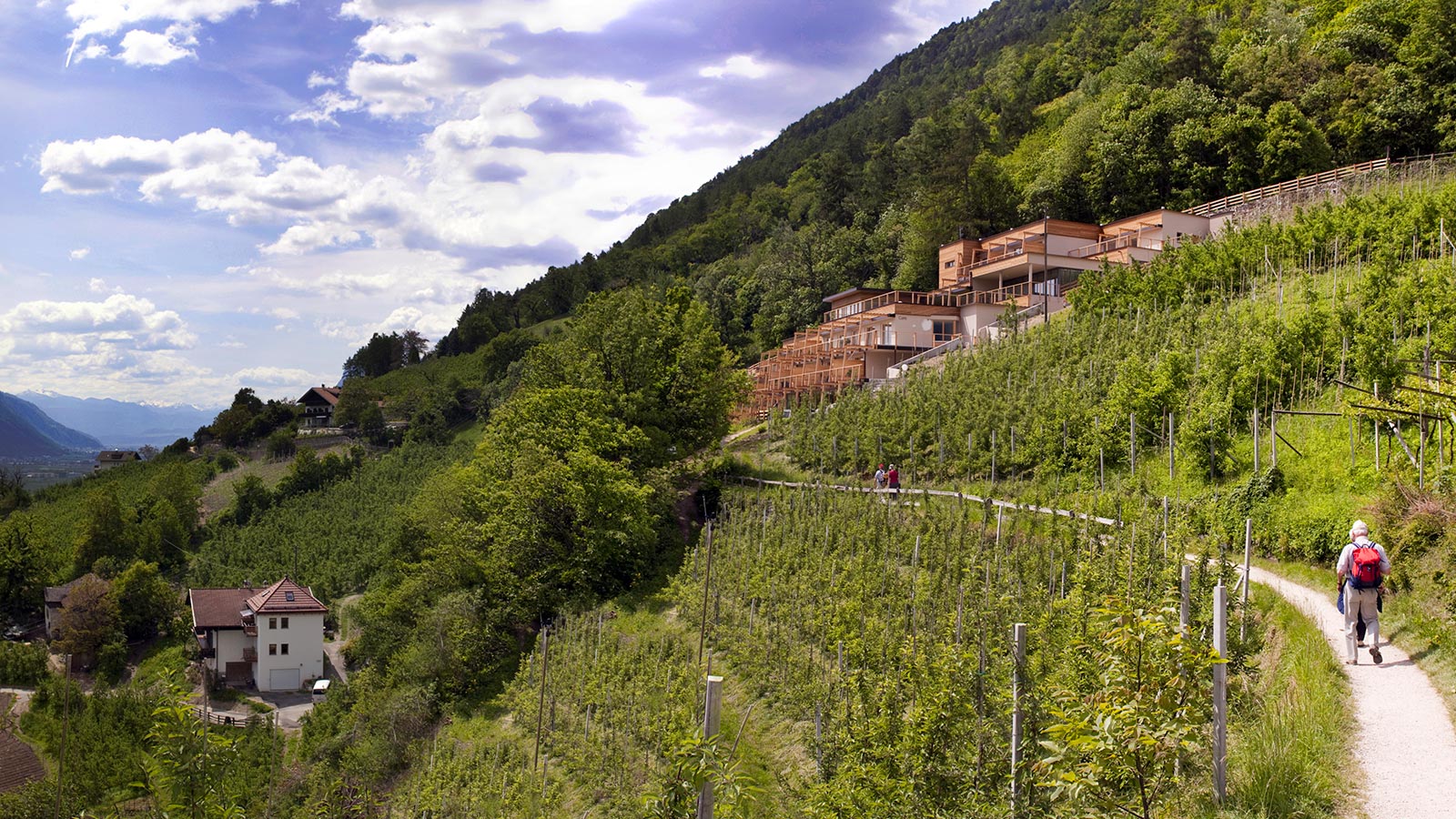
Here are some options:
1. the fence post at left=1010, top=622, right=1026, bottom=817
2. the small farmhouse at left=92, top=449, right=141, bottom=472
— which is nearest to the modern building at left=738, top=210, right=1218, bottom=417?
the fence post at left=1010, top=622, right=1026, bottom=817

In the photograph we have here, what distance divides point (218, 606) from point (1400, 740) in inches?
2174

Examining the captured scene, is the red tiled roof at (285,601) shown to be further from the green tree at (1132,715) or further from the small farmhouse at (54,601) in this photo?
the green tree at (1132,715)

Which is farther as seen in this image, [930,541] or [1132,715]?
[930,541]

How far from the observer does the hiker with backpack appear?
31.6 ft

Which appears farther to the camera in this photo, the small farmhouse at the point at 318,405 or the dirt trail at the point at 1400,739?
the small farmhouse at the point at 318,405

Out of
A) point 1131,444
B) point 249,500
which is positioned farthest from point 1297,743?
point 249,500

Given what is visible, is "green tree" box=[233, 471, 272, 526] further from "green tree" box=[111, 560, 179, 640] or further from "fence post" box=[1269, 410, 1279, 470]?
"fence post" box=[1269, 410, 1279, 470]

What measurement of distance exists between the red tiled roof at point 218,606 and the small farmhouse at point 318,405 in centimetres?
4516

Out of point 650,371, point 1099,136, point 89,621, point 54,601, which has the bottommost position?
point 54,601

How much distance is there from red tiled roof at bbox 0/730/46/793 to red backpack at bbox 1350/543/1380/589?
3832 cm

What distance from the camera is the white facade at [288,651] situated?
48750mm

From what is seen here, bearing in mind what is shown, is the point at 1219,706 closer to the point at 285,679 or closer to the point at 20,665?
the point at 285,679

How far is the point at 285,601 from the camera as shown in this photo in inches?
1964

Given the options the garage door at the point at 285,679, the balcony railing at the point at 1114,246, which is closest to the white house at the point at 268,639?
the garage door at the point at 285,679
